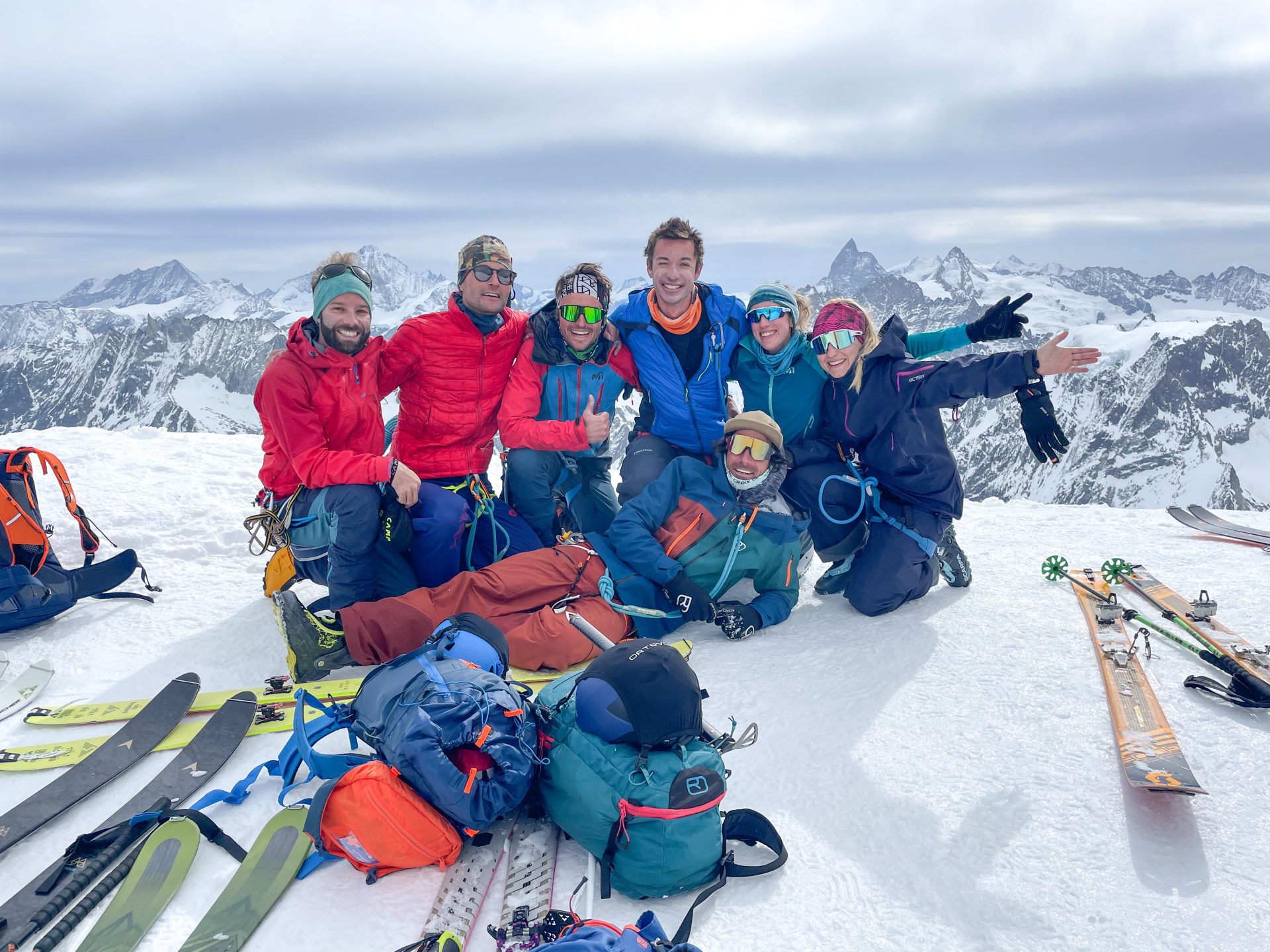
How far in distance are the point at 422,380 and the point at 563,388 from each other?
1.04 m

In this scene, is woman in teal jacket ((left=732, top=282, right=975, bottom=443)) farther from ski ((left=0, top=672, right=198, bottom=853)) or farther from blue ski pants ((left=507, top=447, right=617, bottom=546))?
ski ((left=0, top=672, right=198, bottom=853))

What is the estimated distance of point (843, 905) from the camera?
2.60 metres

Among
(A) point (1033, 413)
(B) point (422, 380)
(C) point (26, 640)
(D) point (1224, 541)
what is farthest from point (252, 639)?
(D) point (1224, 541)

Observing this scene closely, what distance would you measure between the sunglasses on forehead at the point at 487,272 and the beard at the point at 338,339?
0.94 m

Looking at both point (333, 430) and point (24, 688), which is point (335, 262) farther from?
point (24, 688)

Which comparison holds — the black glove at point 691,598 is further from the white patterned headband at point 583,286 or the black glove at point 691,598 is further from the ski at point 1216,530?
the ski at point 1216,530

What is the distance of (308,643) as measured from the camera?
14.2 ft

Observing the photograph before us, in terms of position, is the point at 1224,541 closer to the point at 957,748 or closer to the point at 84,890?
the point at 957,748

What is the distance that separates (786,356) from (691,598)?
188cm

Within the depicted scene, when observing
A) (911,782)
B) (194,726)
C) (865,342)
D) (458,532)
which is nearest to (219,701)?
(194,726)

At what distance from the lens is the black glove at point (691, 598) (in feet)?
15.6

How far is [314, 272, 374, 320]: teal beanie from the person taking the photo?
4680mm

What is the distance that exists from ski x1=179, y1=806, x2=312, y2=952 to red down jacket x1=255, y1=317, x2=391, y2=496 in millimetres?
2229

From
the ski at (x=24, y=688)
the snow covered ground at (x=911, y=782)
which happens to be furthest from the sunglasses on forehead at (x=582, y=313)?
the ski at (x=24, y=688)
